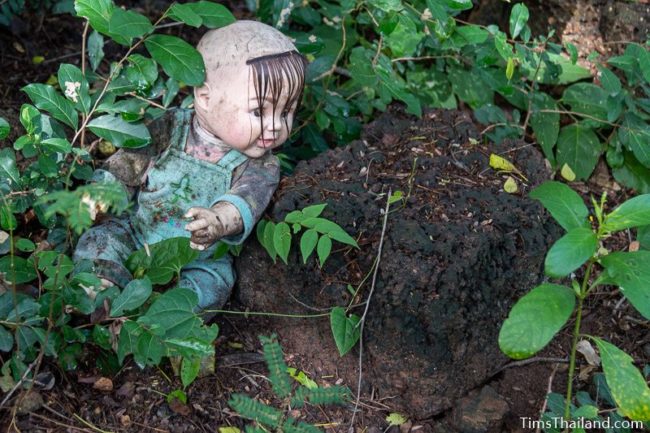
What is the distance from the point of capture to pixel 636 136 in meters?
4.07

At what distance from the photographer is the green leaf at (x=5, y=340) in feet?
9.06

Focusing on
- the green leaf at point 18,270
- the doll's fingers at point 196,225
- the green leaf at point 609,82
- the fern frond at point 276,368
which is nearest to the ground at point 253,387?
the green leaf at point 18,270

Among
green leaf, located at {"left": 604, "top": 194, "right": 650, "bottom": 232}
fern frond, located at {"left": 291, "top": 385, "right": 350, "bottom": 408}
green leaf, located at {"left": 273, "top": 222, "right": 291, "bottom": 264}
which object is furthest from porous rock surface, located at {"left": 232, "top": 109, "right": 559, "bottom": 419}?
green leaf, located at {"left": 604, "top": 194, "right": 650, "bottom": 232}

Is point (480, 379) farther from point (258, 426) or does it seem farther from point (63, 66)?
point (63, 66)

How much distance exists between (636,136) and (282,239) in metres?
2.02

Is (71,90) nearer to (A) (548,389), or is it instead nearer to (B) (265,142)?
(B) (265,142)

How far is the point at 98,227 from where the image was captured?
10.8ft

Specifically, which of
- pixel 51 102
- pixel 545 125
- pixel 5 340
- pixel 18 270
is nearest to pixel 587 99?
pixel 545 125

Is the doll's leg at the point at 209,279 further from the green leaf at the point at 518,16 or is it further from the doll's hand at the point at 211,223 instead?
the green leaf at the point at 518,16

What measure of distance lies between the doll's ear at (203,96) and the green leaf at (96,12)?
1.28 feet

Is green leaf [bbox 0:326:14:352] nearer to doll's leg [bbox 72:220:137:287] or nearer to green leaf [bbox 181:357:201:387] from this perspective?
doll's leg [bbox 72:220:137:287]

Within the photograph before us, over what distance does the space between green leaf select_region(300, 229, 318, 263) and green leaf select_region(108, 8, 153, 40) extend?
940mm

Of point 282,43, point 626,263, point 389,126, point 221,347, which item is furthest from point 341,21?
point 626,263

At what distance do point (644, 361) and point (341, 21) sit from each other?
83.1 inches
